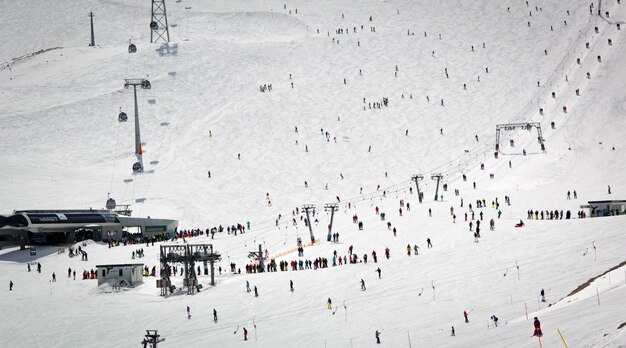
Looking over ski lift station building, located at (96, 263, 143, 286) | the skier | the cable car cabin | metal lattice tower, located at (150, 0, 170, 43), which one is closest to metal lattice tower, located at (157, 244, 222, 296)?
ski lift station building, located at (96, 263, 143, 286)

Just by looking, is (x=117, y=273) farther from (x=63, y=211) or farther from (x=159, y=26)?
(x=159, y=26)

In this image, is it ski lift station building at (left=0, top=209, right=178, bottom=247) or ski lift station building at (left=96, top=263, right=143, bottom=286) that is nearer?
ski lift station building at (left=96, top=263, right=143, bottom=286)

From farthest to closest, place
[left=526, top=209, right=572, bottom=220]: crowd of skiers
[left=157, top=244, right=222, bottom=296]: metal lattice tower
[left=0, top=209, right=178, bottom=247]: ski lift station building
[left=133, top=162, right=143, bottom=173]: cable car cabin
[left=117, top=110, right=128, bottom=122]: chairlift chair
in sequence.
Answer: [left=117, top=110, right=128, bottom=122]: chairlift chair < [left=133, top=162, right=143, bottom=173]: cable car cabin < [left=0, top=209, right=178, bottom=247]: ski lift station building < [left=526, top=209, right=572, bottom=220]: crowd of skiers < [left=157, top=244, right=222, bottom=296]: metal lattice tower

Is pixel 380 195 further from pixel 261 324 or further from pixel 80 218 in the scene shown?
pixel 261 324

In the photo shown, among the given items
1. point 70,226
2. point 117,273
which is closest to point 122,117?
point 70,226

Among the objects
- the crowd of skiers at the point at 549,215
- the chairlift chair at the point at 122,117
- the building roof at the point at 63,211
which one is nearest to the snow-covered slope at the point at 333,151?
the crowd of skiers at the point at 549,215

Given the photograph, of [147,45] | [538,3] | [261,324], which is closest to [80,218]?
[261,324]

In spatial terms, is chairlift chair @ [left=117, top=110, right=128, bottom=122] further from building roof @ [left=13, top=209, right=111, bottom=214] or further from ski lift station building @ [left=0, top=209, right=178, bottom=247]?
ski lift station building @ [left=0, top=209, right=178, bottom=247]

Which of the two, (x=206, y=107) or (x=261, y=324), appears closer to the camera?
(x=261, y=324)
